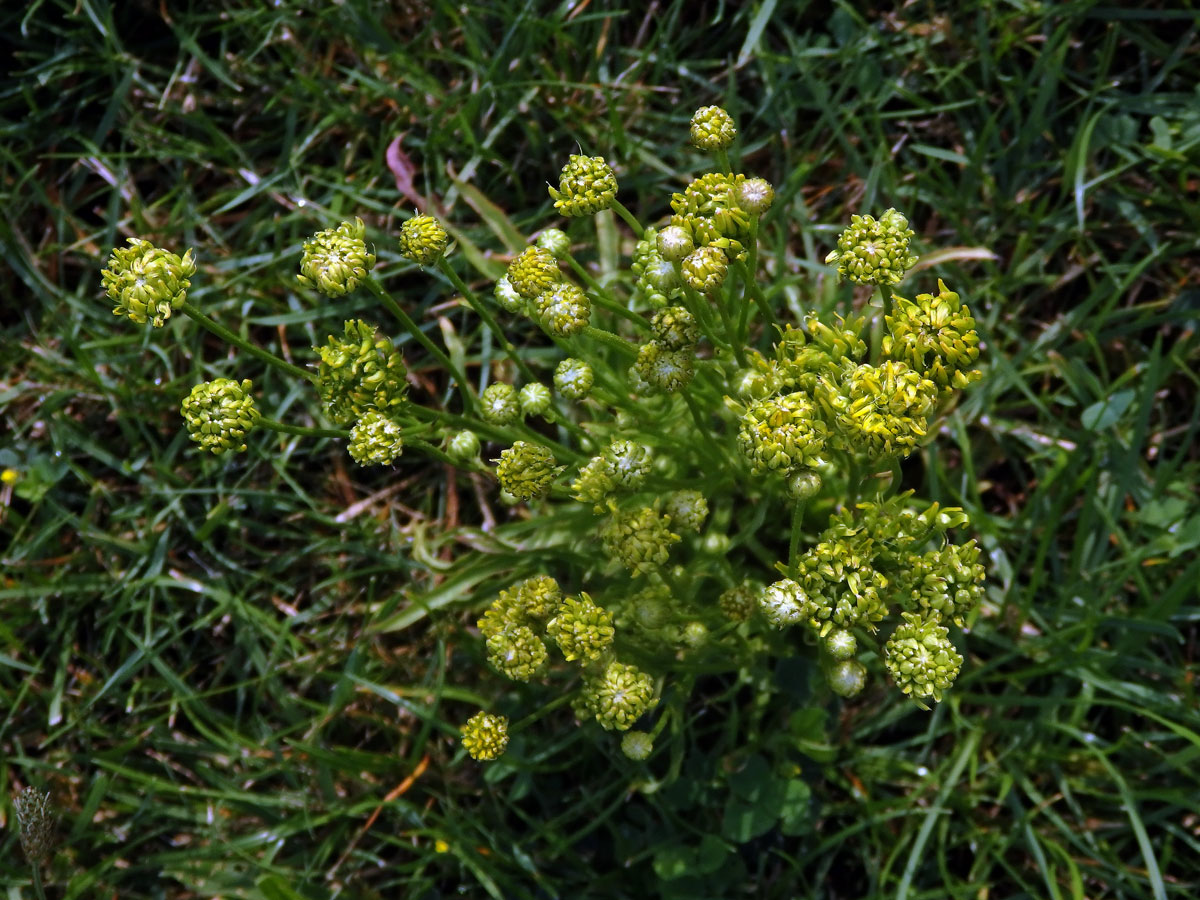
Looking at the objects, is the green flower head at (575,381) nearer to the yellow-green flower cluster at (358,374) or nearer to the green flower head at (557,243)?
the green flower head at (557,243)

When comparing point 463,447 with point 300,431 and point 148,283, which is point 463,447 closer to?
point 300,431

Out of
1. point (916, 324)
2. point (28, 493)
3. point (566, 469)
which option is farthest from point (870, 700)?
point (28, 493)

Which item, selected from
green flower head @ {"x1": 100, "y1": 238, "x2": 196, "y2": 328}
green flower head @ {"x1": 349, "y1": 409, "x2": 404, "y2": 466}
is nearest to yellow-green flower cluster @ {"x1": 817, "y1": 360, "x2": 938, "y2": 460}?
green flower head @ {"x1": 349, "y1": 409, "x2": 404, "y2": 466}

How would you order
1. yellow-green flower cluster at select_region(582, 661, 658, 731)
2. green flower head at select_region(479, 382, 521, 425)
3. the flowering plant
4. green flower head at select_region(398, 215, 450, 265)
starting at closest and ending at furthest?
the flowering plant
green flower head at select_region(398, 215, 450, 265)
yellow-green flower cluster at select_region(582, 661, 658, 731)
green flower head at select_region(479, 382, 521, 425)

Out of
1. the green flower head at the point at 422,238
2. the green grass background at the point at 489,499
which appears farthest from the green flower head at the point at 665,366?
the green grass background at the point at 489,499

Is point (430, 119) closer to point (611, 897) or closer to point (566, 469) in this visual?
point (566, 469)

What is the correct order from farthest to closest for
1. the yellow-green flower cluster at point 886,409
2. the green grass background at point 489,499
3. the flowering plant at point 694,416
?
1. the green grass background at point 489,499
2. the flowering plant at point 694,416
3. the yellow-green flower cluster at point 886,409

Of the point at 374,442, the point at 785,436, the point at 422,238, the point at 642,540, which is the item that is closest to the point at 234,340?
the point at 374,442

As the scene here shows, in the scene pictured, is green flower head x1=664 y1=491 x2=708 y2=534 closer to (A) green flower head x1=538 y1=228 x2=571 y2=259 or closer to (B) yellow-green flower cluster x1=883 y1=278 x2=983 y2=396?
(B) yellow-green flower cluster x1=883 y1=278 x2=983 y2=396
